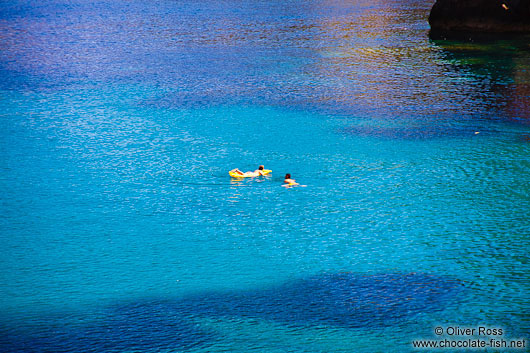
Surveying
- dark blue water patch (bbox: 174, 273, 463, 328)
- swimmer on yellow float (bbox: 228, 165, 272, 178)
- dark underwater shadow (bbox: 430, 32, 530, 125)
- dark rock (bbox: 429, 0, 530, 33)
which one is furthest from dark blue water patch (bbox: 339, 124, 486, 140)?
dark rock (bbox: 429, 0, 530, 33)

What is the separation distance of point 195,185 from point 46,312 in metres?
6.22

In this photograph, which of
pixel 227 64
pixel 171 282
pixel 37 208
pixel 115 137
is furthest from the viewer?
pixel 227 64

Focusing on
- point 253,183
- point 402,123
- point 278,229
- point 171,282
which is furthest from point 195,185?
point 402,123

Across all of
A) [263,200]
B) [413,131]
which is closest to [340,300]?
[263,200]

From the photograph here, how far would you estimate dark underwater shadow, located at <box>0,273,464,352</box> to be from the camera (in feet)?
36.2

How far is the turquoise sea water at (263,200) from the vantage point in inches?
460

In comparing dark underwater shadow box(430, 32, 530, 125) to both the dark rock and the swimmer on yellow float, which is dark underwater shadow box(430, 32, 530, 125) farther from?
the swimmer on yellow float

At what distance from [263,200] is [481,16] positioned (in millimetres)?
25173

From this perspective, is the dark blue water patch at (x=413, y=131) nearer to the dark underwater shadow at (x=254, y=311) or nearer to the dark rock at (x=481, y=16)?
the dark underwater shadow at (x=254, y=311)

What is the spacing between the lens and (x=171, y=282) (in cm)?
1302

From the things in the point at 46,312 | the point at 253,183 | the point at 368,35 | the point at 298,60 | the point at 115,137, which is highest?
the point at 368,35

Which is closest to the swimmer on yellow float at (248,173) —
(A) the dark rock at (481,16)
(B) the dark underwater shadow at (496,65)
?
(B) the dark underwater shadow at (496,65)

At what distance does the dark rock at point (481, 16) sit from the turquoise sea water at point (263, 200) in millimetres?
4019

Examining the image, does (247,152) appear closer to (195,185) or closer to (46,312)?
(195,185)
